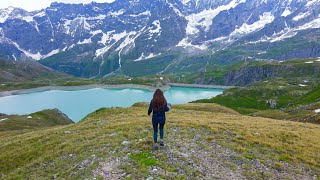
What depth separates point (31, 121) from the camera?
116m

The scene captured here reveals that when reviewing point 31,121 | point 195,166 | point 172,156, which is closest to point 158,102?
point 172,156

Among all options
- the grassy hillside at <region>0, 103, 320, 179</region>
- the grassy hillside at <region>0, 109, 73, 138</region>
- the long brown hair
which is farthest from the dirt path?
the grassy hillside at <region>0, 109, 73, 138</region>

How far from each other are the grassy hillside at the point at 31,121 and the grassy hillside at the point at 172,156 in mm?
68261

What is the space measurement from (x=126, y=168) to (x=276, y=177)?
357 inches

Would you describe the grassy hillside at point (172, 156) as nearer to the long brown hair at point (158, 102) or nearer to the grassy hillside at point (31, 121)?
the long brown hair at point (158, 102)

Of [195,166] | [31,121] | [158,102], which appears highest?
[158,102]

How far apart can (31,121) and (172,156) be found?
106104 millimetres

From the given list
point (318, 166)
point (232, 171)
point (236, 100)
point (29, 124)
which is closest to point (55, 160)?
point (232, 171)

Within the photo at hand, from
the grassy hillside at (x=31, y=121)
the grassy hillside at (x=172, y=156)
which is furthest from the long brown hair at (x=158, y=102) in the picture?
the grassy hillside at (x=31, y=121)

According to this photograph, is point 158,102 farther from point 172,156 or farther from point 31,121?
point 31,121

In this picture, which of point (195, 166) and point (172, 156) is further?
point (172, 156)

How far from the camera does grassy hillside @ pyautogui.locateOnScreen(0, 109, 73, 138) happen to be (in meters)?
102

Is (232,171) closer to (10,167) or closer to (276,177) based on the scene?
(276,177)

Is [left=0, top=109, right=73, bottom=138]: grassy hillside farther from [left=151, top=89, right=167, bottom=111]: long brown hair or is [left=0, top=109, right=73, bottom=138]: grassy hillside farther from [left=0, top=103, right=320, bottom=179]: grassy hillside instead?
[left=151, top=89, right=167, bottom=111]: long brown hair
